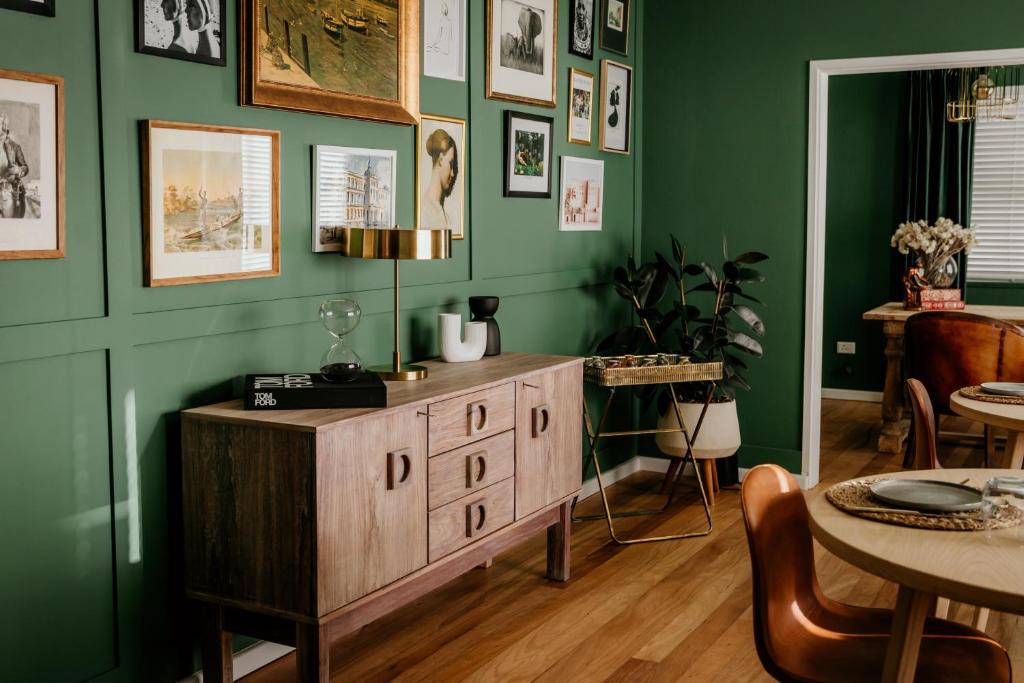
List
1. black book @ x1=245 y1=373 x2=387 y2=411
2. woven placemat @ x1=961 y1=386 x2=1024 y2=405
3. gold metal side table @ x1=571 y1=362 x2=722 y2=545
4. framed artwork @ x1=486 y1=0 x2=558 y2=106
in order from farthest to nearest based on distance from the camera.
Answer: gold metal side table @ x1=571 y1=362 x2=722 y2=545
framed artwork @ x1=486 y1=0 x2=558 y2=106
woven placemat @ x1=961 y1=386 x2=1024 y2=405
black book @ x1=245 y1=373 x2=387 y2=411

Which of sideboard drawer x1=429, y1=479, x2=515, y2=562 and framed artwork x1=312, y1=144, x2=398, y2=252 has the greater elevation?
framed artwork x1=312, y1=144, x2=398, y2=252

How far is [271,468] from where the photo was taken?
8.96 ft

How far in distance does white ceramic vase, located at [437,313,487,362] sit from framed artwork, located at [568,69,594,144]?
1.45 metres

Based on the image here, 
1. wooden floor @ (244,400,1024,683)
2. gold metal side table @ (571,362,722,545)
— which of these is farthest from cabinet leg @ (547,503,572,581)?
gold metal side table @ (571,362,722,545)

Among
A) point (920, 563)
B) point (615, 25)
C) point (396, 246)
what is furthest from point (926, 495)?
point (615, 25)

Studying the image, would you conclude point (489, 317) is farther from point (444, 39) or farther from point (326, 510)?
point (326, 510)

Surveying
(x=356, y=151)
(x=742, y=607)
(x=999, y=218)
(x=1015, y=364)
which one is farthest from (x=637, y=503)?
(x=999, y=218)

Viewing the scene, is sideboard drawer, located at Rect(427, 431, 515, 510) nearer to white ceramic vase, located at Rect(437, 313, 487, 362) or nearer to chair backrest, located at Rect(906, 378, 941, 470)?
white ceramic vase, located at Rect(437, 313, 487, 362)

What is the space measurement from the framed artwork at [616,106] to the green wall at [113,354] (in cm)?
201

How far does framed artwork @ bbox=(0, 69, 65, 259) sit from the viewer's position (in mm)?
2445

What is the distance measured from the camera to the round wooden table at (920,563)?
1.77m

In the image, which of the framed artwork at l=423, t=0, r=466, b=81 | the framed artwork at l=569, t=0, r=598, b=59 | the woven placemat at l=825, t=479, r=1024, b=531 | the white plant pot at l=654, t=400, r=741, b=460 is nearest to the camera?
the woven placemat at l=825, t=479, r=1024, b=531

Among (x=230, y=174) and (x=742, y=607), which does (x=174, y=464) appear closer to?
(x=230, y=174)

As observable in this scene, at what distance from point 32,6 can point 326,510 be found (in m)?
1.40
